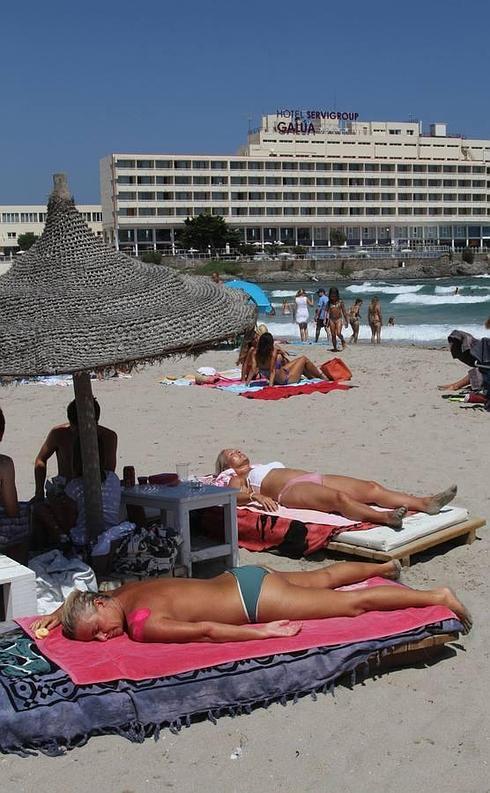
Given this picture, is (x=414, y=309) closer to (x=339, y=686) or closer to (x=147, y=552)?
(x=147, y=552)

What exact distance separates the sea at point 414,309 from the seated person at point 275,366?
1039 centimetres

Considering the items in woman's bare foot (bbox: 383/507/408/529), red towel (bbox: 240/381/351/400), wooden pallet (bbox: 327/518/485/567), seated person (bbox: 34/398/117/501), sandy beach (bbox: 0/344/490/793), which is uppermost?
seated person (bbox: 34/398/117/501)

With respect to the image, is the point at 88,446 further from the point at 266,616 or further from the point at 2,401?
the point at 2,401

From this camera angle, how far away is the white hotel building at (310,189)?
90.0 metres

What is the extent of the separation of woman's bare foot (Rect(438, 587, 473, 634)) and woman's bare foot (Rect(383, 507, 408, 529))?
1.13 meters

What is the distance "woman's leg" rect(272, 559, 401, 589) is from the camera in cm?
457

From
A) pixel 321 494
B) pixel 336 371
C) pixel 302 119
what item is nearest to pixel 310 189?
pixel 302 119

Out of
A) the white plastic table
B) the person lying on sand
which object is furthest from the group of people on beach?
the person lying on sand

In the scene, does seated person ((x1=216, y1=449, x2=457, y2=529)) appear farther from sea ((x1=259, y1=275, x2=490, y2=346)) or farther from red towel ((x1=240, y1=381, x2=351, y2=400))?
sea ((x1=259, y1=275, x2=490, y2=346))

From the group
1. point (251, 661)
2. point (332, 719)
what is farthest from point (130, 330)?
point (332, 719)

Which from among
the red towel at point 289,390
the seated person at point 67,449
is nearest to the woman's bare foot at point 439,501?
the seated person at point 67,449

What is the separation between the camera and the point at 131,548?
5.14 metres

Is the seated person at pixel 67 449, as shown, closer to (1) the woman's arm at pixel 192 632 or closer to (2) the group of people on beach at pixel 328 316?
(1) the woman's arm at pixel 192 632

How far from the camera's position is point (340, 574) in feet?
15.5
